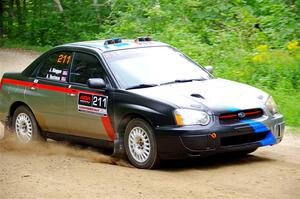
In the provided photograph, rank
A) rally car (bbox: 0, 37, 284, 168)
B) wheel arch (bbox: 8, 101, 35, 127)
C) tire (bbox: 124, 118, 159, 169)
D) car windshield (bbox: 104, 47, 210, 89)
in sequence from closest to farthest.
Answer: rally car (bbox: 0, 37, 284, 168) → tire (bbox: 124, 118, 159, 169) → car windshield (bbox: 104, 47, 210, 89) → wheel arch (bbox: 8, 101, 35, 127)

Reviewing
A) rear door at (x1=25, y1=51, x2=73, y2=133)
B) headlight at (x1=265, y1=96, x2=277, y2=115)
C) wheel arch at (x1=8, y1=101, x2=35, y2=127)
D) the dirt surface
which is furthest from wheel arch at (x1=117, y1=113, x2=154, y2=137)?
wheel arch at (x1=8, y1=101, x2=35, y2=127)

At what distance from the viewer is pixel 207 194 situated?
22.9ft

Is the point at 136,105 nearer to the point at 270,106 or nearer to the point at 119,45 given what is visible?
the point at 119,45

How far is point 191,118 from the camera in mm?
8203

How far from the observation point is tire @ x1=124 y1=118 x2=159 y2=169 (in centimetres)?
841

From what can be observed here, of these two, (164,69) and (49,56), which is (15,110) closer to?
(49,56)

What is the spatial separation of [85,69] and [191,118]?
215cm

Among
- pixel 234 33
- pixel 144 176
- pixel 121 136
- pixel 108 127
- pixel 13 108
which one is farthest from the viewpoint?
pixel 234 33

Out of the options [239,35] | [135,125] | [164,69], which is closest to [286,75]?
[239,35]

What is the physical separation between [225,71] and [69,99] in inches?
241

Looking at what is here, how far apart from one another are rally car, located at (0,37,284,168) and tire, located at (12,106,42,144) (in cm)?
1

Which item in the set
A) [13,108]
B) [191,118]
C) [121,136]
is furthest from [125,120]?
[13,108]

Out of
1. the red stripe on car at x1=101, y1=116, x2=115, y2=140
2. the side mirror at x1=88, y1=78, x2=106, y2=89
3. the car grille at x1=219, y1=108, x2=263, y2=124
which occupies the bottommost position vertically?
the red stripe on car at x1=101, y1=116, x2=115, y2=140

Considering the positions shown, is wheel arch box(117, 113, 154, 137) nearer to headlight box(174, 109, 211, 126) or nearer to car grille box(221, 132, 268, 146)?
headlight box(174, 109, 211, 126)
